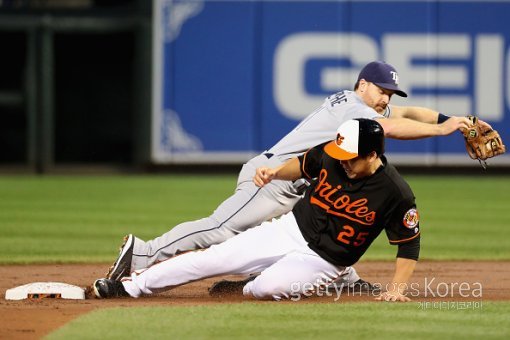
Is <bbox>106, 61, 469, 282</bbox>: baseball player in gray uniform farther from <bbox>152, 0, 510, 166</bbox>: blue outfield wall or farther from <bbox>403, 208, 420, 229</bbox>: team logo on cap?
<bbox>152, 0, 510, 166</bbox>: blue outfield wall

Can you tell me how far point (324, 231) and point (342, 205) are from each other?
0.20 m

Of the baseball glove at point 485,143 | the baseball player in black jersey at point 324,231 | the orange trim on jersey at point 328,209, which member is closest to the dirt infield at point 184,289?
the baseball player in black jersey at point 324,231

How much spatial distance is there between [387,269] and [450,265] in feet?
1.79

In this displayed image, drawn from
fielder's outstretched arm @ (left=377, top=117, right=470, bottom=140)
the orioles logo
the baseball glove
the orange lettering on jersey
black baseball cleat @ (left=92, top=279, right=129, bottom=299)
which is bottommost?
black baseball cleat @ (left=92, top=279, right=129, bottom=299)

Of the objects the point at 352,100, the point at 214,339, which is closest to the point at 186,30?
the point at 352,100

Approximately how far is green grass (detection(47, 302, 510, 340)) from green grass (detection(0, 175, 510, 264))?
307 cm

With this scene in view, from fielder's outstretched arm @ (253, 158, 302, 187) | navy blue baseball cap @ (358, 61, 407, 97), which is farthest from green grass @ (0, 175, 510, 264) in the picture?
fielder's outstretched arm @ (253, 158, 302, 187)

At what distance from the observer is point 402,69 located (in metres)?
17.1

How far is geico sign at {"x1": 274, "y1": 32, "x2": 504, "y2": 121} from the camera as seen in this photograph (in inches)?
672

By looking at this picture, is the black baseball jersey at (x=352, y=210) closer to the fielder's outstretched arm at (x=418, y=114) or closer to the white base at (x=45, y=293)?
the fielder's outstretched arm at (x=418, y=114)

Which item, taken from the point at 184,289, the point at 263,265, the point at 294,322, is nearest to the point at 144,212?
the point at 184,289

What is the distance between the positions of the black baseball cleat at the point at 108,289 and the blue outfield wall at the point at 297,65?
34.7 feet

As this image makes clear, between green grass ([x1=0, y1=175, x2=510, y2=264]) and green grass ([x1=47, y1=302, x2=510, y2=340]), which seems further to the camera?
green grass ([x1=0, y1=175, x2=510, y2=264])

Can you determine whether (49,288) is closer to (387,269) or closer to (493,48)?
(387,269)
